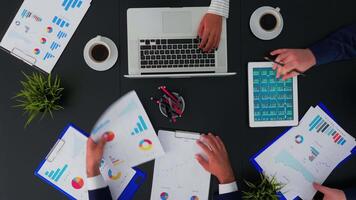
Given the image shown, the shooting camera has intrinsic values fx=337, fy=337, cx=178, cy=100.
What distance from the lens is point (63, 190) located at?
121cm

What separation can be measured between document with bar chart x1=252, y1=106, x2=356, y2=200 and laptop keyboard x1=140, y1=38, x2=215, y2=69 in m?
0.41

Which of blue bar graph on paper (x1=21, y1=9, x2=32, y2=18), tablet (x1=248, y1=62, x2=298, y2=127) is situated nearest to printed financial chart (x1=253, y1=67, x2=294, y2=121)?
tablet (x1=248, y1=62, x2=298, y2=127)

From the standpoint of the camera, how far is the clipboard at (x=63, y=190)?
47.5 inches

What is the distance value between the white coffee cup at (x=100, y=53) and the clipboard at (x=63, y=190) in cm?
24

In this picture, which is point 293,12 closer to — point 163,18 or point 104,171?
point 163,18

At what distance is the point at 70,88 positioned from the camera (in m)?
1.21

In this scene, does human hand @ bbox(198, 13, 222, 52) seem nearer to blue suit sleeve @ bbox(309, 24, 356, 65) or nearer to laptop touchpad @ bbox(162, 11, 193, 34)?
laptop touchpad @ bbox(162, 11, 193, 34)

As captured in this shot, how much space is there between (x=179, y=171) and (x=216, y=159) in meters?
0.14

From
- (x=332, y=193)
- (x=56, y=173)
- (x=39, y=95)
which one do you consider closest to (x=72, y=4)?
(x=39, y=95)

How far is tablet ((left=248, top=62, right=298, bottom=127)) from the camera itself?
1207 mm

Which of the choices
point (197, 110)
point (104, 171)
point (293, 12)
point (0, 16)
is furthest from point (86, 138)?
point (293, 12)

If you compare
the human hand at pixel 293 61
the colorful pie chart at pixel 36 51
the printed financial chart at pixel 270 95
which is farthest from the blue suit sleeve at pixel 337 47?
the colorful pie chart at pixel 36 51

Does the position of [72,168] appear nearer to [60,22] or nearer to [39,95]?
[39,95]

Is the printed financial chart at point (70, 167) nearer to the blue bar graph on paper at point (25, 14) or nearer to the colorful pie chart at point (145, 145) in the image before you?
the colorful pie chart at point (145, 145)
